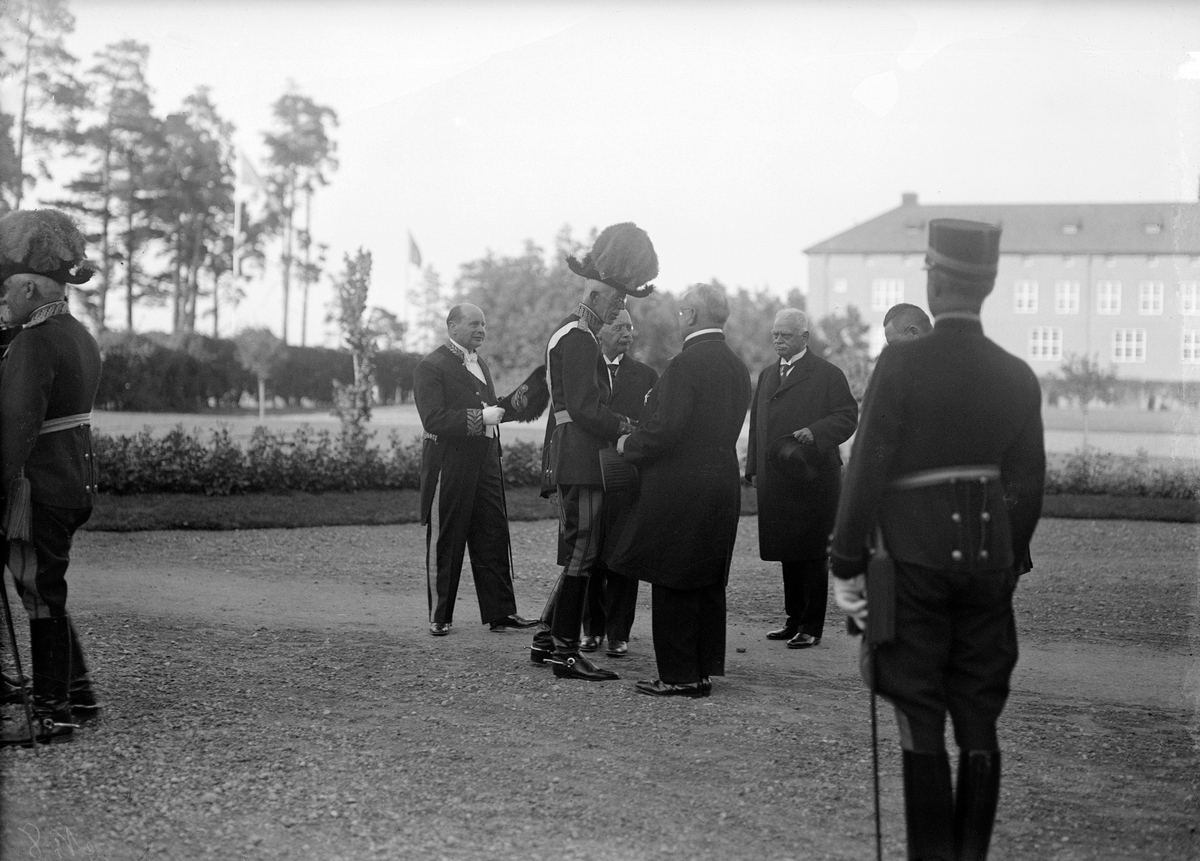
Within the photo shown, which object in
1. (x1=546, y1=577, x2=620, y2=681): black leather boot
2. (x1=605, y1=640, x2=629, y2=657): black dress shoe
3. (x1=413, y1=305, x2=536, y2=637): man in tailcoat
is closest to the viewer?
(x1=546, y1=577, x2=620, y2=681): black leather boot

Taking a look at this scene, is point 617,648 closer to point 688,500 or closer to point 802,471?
point 802,471

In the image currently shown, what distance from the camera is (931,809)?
3609 mm

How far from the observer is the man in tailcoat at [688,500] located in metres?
5.86

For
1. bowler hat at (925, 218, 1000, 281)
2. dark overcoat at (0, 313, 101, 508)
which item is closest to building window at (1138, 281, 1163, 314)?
bowler hat at (925, 218, 1000, 281)

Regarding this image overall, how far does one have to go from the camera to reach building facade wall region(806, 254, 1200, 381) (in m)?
56.0

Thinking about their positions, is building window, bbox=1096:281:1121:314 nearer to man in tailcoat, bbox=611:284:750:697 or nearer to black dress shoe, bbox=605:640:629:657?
black dress shoe, bbox=605:640:629:657

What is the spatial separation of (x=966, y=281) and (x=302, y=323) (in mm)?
47232

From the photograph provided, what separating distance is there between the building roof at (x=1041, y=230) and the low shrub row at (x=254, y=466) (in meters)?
47.2

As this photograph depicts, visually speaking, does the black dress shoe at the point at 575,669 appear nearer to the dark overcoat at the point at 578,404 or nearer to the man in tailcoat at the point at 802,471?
the dark overcoat at the point at 578,404

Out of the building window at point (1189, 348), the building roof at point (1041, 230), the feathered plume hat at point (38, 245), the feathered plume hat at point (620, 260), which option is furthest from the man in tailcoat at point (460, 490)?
the building roof at point (1041, 230)

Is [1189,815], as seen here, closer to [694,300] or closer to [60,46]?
[694,300]

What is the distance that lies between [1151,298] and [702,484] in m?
58.7

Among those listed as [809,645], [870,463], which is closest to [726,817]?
[870,463]

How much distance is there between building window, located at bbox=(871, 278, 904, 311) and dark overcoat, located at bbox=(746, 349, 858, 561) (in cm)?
5564
